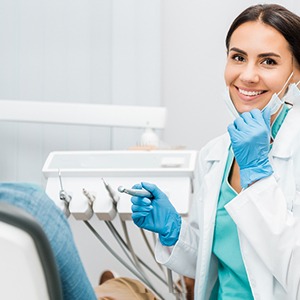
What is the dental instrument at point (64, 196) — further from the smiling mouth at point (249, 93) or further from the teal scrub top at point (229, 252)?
the smiling mouth at point (249, 93)

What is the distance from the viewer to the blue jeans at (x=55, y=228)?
586mm

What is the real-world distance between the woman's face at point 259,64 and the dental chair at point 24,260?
0.87 meters

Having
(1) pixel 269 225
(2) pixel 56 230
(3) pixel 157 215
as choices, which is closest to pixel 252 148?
(1) pixel 269 225

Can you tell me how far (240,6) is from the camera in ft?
6.40

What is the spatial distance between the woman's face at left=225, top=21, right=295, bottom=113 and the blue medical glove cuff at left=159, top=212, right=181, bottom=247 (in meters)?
0.31

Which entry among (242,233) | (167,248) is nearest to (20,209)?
(242,233)

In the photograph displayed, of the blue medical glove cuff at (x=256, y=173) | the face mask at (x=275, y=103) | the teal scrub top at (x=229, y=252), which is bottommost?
the teal scrub top at (x=229, y=252)

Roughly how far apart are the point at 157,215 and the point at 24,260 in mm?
849

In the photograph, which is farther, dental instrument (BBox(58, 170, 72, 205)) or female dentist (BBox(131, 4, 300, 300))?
dental instrument (BBox(58, 170, 72, 205))

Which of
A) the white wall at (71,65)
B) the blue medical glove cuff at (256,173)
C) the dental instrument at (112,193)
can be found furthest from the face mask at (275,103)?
the white wall at (71,65)

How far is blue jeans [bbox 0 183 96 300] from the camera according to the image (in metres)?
0.59

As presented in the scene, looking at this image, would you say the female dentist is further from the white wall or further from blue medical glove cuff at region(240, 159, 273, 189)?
the white wall

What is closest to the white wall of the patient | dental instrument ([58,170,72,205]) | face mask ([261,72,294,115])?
dental instrument ([58,170,72,205])

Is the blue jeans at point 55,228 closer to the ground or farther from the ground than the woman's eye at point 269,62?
closer to the ground
